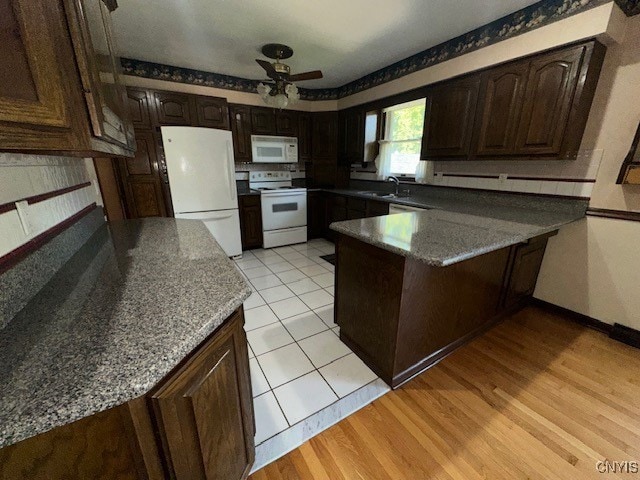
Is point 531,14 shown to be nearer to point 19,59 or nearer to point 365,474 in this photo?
point 19,59

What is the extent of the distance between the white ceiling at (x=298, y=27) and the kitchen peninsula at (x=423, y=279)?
1.62 metres

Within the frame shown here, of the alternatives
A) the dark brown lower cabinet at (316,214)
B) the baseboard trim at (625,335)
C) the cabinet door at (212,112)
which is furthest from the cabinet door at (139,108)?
the baseboard trim at (625,335)

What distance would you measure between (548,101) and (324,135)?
112 inches

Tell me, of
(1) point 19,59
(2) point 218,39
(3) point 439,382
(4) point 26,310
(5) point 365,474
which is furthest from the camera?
(2) point 218,39

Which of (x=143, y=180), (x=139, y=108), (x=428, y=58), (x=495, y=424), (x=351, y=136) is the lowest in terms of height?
(x=495, y=424)

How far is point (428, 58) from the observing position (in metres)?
2.64

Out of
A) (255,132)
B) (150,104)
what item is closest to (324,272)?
(255,132)

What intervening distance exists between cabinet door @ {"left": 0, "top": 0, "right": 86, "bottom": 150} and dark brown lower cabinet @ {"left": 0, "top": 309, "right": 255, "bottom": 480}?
22.5 inches

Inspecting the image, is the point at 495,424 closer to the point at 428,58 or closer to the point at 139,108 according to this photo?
the point at 428,58

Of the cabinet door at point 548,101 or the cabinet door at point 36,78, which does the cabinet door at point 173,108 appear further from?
the cabinet door at point 548,101

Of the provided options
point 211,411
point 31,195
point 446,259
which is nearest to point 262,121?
point 31,195

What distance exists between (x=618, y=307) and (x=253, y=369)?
2731 mm

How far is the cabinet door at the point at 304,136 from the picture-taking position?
13.1ft

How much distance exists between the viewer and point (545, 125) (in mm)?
1892
